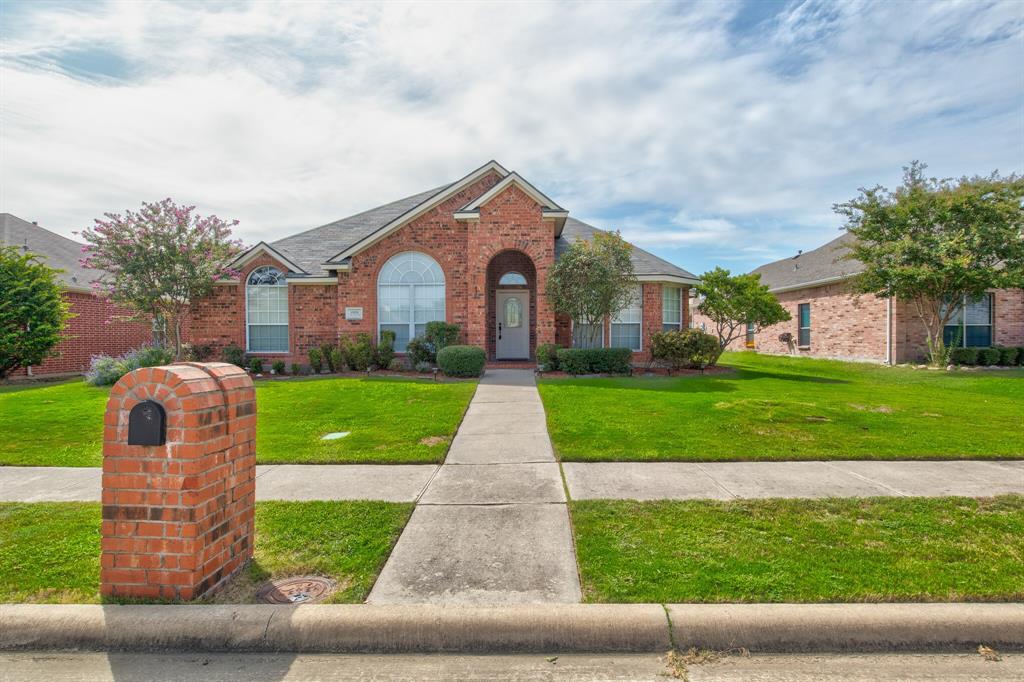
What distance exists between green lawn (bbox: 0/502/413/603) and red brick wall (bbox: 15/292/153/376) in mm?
14823

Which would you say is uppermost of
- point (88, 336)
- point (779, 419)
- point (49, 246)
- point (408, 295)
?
point (49, 246)

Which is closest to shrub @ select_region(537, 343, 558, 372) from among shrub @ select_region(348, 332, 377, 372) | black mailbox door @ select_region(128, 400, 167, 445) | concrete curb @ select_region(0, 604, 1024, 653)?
shrub @ select_region(348, 332, 377, 372)

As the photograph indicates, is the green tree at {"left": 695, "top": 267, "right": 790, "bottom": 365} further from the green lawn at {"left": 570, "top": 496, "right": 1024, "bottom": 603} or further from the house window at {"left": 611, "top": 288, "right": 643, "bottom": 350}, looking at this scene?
the green lawn at {"left": 570, "top": 496, "right": 1024, "bottom": 603}

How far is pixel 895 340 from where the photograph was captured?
19078 millimetres

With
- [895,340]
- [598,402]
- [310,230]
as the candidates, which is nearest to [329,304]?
[310,230]

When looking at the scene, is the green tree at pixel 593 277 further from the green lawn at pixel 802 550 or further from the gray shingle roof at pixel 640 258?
the green lawn at pixel 802 550

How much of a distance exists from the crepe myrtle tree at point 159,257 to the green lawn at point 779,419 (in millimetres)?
10832

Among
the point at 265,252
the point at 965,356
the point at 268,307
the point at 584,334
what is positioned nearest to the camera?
the point at 584,334

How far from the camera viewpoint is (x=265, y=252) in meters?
16.7

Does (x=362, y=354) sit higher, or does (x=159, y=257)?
(x=159, y=257)

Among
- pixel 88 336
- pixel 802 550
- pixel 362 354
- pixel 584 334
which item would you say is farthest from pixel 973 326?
pixel 88 336

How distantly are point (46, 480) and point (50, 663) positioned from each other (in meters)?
3.82

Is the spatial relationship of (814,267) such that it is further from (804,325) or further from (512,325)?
(512,325)

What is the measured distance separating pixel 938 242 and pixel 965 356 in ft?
15.1
